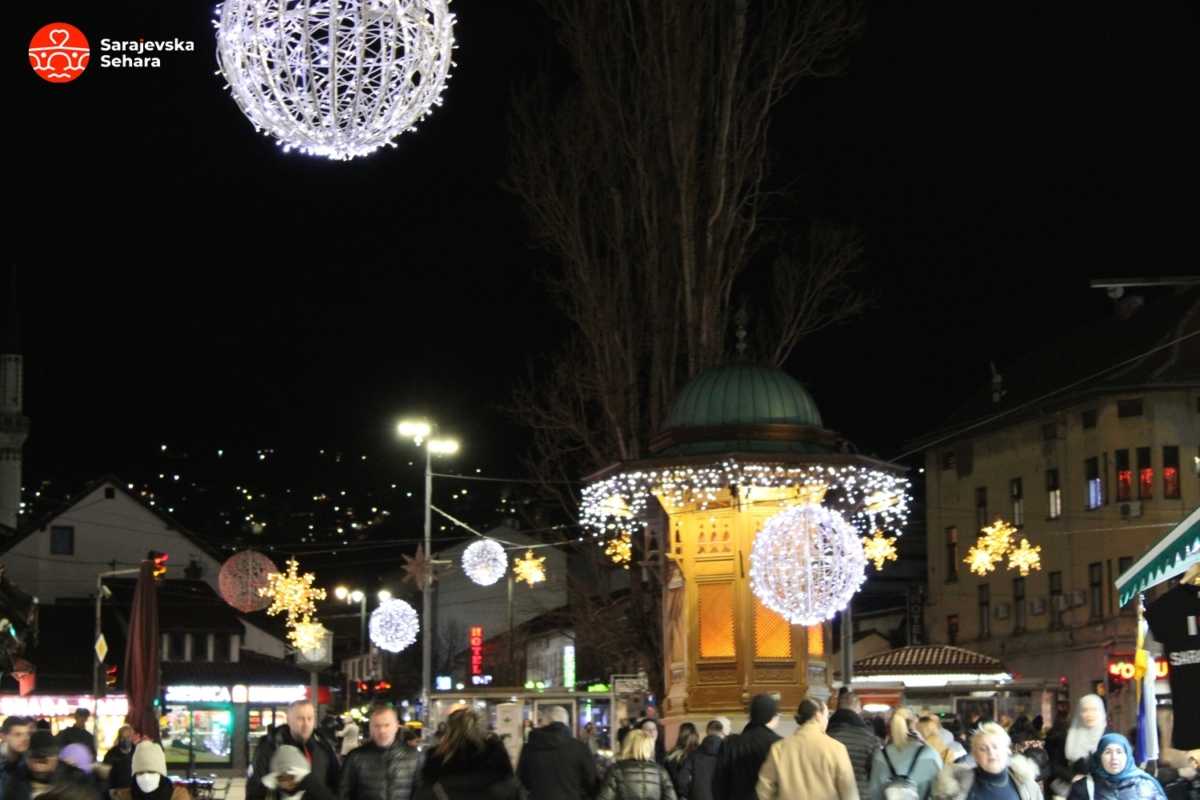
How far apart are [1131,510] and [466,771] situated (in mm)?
50281

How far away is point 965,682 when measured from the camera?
50781 mm

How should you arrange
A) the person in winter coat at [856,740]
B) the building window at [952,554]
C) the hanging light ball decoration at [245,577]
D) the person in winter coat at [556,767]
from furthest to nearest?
the building window at [952,554]
the hanging light ball decoration at [245,577]
the person in winter coat at [856,740]
the person in winter coat at [556,767]

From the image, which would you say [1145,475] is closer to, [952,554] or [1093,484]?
[1093,484]

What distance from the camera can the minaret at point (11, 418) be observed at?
84750 millimetres

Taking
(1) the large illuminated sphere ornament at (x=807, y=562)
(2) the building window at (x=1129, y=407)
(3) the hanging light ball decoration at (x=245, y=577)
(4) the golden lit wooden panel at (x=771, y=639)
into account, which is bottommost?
(4) the golden lit wooden panel at (x=771, y=639)

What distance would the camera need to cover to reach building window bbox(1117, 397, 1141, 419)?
198 feet

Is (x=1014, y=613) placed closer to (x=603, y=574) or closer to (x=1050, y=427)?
(x=1050, y=427)

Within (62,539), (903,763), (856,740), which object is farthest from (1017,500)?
(903,763)

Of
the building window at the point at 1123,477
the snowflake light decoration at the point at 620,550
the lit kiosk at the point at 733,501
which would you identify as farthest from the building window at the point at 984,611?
the lit kiosk at the point at 733,501

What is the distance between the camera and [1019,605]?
65812mm

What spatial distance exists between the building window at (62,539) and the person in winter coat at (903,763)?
68363 mm

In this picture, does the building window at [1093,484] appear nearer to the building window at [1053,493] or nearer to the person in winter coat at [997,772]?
the building window at [1053,493]

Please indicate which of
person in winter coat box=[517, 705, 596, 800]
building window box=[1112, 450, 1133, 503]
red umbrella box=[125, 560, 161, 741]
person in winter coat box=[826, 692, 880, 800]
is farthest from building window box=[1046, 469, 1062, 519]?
person in winter coat box=[517, 705, 596, 800]

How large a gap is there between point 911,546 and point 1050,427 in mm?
20299
